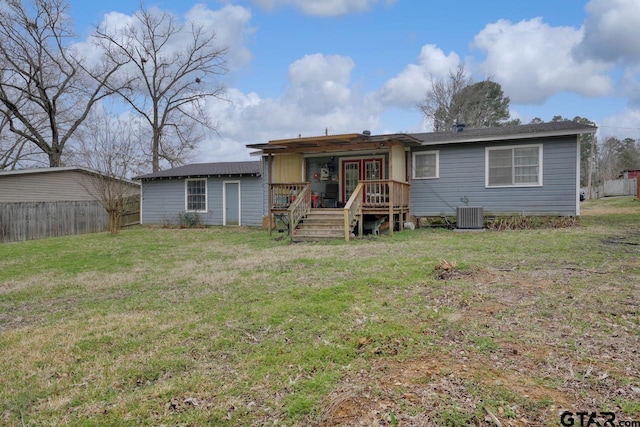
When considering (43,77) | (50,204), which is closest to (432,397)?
(50,204)

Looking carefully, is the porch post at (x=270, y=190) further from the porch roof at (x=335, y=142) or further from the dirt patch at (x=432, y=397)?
the dirt patch at (x=432, y=397)

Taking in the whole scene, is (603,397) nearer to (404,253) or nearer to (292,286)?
(292,286)

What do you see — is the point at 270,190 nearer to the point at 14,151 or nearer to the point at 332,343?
the point at 332,343

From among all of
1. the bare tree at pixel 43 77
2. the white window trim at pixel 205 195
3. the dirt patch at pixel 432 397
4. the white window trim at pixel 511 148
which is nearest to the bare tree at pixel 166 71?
the bare tree at pixel 43 77

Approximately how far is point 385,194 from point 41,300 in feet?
28.2

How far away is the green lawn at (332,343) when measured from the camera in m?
2.51

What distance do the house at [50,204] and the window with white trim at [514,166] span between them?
42.5ft

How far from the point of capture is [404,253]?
7.75 metres

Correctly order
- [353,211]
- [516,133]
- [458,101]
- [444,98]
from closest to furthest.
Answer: [353,211] → [516,133] → [458,101] → [444,98]

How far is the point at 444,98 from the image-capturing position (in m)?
31.2

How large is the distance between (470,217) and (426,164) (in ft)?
8.06

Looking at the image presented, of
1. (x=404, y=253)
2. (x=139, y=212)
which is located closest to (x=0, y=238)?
(x=139, y=212)

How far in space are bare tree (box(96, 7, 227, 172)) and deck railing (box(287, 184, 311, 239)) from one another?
18.0 metres

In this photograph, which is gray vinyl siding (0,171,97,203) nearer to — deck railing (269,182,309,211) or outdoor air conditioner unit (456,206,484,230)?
deck railing (269,182,309,211)
